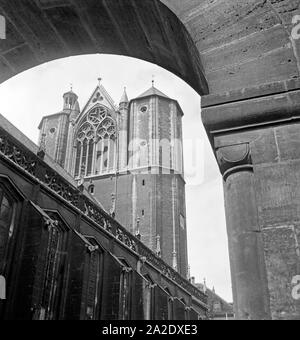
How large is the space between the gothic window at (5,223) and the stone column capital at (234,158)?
12.0 metres

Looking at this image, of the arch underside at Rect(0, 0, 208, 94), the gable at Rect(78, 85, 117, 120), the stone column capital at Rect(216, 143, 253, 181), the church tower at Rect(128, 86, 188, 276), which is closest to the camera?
the stone column capital at Rect(216, 143, 253, 181)

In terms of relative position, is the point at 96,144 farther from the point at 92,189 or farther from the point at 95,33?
the point at 95,33

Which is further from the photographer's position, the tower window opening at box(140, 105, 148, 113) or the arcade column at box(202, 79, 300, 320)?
the tower window opening at box(140, 105, 148, 113)

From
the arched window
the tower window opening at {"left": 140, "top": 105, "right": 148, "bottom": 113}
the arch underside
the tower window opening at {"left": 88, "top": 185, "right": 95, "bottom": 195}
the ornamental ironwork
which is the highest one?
the tower window opening at {"left": 140, "top": 105, "right": 148, "bottom": 113}

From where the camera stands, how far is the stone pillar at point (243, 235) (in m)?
2.10

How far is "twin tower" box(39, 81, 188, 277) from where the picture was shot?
3703 cm

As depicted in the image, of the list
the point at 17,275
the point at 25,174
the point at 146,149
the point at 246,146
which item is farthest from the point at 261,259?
the point at 146,149

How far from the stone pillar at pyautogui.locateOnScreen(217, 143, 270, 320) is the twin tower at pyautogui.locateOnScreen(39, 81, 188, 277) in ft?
105

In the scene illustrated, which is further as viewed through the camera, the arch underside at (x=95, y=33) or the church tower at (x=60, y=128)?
the church tower at (x=60, y=128)

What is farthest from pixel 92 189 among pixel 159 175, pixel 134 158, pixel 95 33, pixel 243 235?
pixel 243 235

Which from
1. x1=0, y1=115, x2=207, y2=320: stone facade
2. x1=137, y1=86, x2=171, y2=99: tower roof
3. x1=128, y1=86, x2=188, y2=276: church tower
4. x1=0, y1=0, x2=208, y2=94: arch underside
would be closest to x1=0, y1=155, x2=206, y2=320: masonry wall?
x1=0, y1=115, x2=207, y2=320: stone facade

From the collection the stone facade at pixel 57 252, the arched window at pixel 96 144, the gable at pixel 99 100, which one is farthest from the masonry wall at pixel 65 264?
the gable at pixel 99 100

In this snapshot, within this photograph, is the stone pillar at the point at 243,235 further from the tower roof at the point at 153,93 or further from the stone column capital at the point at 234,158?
the tower roof at the point at 153,93

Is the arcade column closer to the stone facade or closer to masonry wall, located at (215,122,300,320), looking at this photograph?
masonry wall, located at (215,122,300,320)
